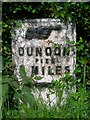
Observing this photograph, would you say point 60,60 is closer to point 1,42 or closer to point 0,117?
point 1,42

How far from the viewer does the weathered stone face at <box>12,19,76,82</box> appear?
4.42 m

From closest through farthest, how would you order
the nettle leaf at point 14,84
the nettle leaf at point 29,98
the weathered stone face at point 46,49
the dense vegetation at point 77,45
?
the nettle leaf at point 29,98, the nettle leaf at point 14,84, the dense vegetation at point 77,45, the weathered stone face at point 46,49

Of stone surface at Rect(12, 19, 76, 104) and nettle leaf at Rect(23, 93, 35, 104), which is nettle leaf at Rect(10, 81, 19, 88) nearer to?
nettle leaf at Rect(23, 93, 35, 104)

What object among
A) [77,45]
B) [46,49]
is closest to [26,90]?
[46,49]

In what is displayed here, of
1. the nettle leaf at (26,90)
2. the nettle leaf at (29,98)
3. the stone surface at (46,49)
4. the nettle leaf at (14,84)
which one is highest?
the stone surface at (46,49)

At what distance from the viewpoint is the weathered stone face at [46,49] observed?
4422mm

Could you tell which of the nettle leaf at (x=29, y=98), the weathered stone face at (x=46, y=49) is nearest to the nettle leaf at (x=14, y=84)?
the nettle leaf at (x=29, y=98)

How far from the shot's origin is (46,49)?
14.5 feet

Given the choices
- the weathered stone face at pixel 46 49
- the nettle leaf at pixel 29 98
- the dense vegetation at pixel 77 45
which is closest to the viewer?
the nettle leaf at pixel 29 98

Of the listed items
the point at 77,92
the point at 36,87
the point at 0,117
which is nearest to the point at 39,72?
the point at 36,87

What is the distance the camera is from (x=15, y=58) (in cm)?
446

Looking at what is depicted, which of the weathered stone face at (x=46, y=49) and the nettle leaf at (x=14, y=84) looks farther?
the weathered stone face at (x=46, y=49)

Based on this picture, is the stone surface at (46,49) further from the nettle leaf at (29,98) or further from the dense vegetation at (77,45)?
the nettle leaf at (29,98)

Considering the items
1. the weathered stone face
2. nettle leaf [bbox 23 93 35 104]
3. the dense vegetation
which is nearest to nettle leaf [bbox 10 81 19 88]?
the dense vegetation
